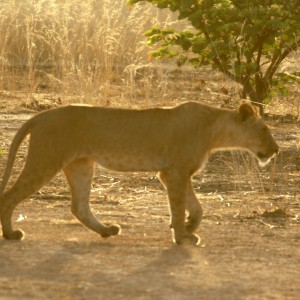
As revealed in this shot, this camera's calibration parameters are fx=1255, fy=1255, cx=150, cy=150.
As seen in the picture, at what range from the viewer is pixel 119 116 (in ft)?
27.2

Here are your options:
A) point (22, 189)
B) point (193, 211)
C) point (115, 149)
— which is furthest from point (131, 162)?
point (22, 189)

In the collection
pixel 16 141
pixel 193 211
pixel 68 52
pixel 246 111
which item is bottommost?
pixel 193 211

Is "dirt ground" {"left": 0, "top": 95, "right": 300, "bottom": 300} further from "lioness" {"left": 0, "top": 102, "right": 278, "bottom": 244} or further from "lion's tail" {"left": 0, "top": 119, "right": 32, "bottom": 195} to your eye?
"lion's tail" {"left": 0, "top": 119, "right": 32, "bottom": 195}

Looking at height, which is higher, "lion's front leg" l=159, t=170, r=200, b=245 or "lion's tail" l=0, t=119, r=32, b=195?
"lion's tail" l=0, t=119, r=32, b=195

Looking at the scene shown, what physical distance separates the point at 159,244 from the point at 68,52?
7.54m

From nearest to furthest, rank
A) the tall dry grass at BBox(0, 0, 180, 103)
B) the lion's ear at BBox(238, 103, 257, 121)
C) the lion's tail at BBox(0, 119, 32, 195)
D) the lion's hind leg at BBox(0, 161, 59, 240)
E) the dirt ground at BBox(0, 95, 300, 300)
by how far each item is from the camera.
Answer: the dirt ground at BBox(0, 95, 300, 300) → the lion's hind leg at BBox(0, 161, 59, 240) → the lion's tail at BBox(0, 119, 32, 195) → the lion's ear at BBox(238, 103, 257, 121) → the tall dry grass at BBox(0, 0, 180, 103)

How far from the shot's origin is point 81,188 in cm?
837

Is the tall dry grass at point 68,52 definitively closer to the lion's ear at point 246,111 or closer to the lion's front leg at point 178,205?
the lion's ear at point 246,111

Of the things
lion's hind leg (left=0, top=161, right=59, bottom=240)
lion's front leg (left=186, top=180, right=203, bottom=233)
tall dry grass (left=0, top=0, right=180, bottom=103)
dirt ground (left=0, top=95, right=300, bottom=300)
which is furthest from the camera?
tall dry grass (left=0, top=0, right=180, bottom=103)

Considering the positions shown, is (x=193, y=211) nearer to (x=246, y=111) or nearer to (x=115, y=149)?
(x=115, y=149)

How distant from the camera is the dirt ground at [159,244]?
6.60m

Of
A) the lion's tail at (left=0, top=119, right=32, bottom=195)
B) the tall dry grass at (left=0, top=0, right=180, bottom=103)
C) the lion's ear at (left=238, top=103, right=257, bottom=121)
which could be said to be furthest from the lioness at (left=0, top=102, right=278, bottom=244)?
the tall dry grass at (left=0, top=0, right=180, bottom=103)

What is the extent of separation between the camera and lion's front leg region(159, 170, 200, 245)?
8016 mm

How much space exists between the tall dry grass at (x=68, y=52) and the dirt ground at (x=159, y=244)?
3.37 metres
